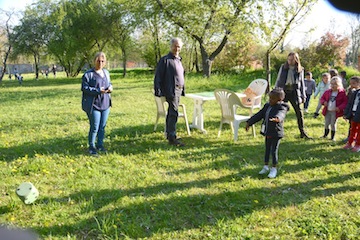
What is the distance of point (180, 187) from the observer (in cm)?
391

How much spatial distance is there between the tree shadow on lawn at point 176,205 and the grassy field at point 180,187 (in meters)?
0.01

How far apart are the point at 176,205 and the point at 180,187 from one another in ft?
1.65

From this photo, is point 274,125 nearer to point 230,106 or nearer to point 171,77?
point 230,106

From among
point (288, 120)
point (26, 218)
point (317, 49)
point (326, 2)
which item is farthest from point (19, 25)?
point (326, 2)

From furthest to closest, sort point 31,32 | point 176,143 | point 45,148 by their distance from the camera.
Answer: point 31,32 → point 176,143 → point 45,148

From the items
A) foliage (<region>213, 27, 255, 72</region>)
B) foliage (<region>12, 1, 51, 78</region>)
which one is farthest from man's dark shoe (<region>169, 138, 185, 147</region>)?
foliage (<region>12, 1, 51, 78</region>)

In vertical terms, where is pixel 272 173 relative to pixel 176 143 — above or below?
below

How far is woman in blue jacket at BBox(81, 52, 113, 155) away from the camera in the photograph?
4902 millimetres

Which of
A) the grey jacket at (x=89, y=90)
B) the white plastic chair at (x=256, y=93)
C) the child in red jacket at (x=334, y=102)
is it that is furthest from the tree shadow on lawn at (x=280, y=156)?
the grey jacket at (x=89, y=90)

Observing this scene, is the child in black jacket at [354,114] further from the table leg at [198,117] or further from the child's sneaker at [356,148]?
the table leg at [198,117]

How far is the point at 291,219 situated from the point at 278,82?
3.56 metres

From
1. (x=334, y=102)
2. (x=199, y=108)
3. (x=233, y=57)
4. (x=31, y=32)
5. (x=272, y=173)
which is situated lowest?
(x=272, y=173)

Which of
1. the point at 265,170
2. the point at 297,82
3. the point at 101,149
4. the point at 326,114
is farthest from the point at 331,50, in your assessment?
the point at 101,149

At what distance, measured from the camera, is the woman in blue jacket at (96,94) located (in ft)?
16.1
